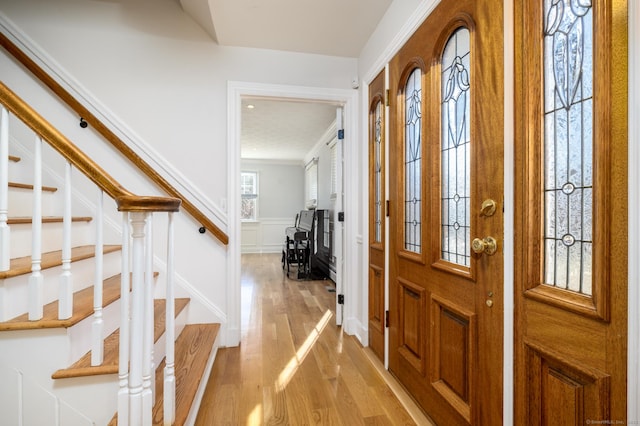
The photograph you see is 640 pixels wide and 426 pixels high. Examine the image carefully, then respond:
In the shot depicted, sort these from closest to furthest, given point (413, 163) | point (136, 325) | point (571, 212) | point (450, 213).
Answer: point (571, 212)
point (136, 325)
point (450, 213)
point (413, 163)

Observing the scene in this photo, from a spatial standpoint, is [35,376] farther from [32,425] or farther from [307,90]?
[307,90]

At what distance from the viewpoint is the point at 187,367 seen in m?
1.69

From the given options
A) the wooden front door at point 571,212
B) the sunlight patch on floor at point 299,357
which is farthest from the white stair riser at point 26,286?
the wooden front door at point 571,212

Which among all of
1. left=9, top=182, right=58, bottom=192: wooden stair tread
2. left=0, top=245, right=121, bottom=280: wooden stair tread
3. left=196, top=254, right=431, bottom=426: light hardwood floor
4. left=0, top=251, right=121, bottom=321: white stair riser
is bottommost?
left=196, top=254, right=431, bottom=426: light hardwood floor

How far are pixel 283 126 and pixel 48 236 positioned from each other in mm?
3585

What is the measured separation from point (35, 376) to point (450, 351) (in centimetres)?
180

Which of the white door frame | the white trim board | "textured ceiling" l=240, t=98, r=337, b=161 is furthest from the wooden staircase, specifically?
"textured ceiling" l=240, t=98, r=337, b=161

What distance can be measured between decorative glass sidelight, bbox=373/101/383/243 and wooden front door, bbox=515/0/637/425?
1.23 m

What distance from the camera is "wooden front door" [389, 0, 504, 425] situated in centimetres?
114

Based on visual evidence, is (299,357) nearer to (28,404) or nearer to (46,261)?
(28,404)

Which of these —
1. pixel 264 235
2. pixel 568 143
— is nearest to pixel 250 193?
pixel 264 235

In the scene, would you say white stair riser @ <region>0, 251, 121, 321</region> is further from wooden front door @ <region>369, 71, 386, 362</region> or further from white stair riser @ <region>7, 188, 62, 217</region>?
wooden front door @ <region>369, 71, 386, 362</region>

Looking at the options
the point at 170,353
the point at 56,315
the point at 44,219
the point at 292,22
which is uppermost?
the point at 292,22

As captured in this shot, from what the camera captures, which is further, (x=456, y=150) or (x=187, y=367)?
(x=187, y=367)
